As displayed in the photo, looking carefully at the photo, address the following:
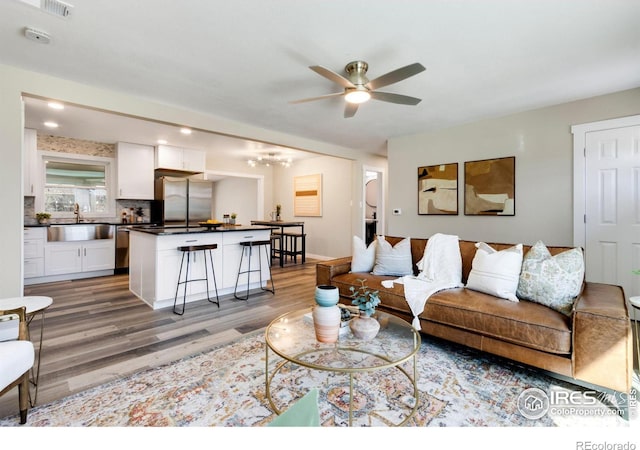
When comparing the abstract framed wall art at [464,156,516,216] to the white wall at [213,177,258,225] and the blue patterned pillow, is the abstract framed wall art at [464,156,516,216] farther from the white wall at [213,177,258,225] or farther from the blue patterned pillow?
the white wall at [213,177,258,225]

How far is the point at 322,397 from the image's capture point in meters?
1.87

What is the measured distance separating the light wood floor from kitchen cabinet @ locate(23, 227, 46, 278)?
0.25 metres

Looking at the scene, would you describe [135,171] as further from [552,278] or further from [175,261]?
[552,278]

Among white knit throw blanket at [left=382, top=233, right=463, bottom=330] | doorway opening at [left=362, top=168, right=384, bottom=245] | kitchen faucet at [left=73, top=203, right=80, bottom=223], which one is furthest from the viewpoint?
doorway opening at [left=362, top=168, right=384, bottom=245]

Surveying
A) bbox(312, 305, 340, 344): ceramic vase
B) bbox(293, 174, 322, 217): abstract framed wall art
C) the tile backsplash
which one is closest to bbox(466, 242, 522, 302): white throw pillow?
bbox(312, 305, 340, 344): ceramic vase

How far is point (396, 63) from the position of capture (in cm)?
266

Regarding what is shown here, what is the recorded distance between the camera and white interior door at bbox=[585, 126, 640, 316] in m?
3.21

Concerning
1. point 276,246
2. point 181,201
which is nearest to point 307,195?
point 276,246

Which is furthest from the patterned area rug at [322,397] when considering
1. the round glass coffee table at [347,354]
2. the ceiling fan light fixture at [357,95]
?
the ceiling fan light fixture at [357,95]

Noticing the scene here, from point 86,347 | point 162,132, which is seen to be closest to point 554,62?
point 86,347

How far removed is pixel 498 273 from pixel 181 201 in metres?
5.51
